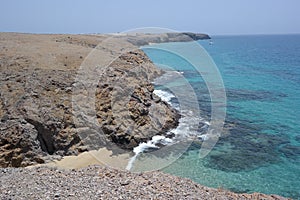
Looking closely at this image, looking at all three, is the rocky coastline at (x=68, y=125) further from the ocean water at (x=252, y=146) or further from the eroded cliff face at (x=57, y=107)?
the ocean water at (x=252, y=146)

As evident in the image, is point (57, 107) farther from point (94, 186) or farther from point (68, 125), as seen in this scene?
point (94, 186)

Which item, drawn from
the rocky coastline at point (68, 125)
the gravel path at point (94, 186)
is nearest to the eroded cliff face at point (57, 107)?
the rocky coastline at point (68, 125)

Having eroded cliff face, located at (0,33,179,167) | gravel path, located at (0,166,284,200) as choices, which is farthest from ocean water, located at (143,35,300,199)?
gravel path, located at (0,166,284,200)

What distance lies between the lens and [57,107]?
728 inches

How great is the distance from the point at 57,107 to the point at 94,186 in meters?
9.42

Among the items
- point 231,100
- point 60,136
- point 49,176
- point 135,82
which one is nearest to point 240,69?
point 231,100

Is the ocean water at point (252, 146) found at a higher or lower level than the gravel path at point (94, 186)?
lower

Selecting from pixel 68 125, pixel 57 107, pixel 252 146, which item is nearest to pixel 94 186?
pixel 68 125

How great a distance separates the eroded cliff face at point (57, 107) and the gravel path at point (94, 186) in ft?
14.9

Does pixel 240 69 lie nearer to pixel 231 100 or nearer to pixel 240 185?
pixel 231 100

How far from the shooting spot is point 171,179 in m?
12.0

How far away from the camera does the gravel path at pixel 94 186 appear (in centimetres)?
952

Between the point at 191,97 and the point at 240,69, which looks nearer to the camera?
the point at 191,97

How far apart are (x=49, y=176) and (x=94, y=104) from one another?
31.5 feet
